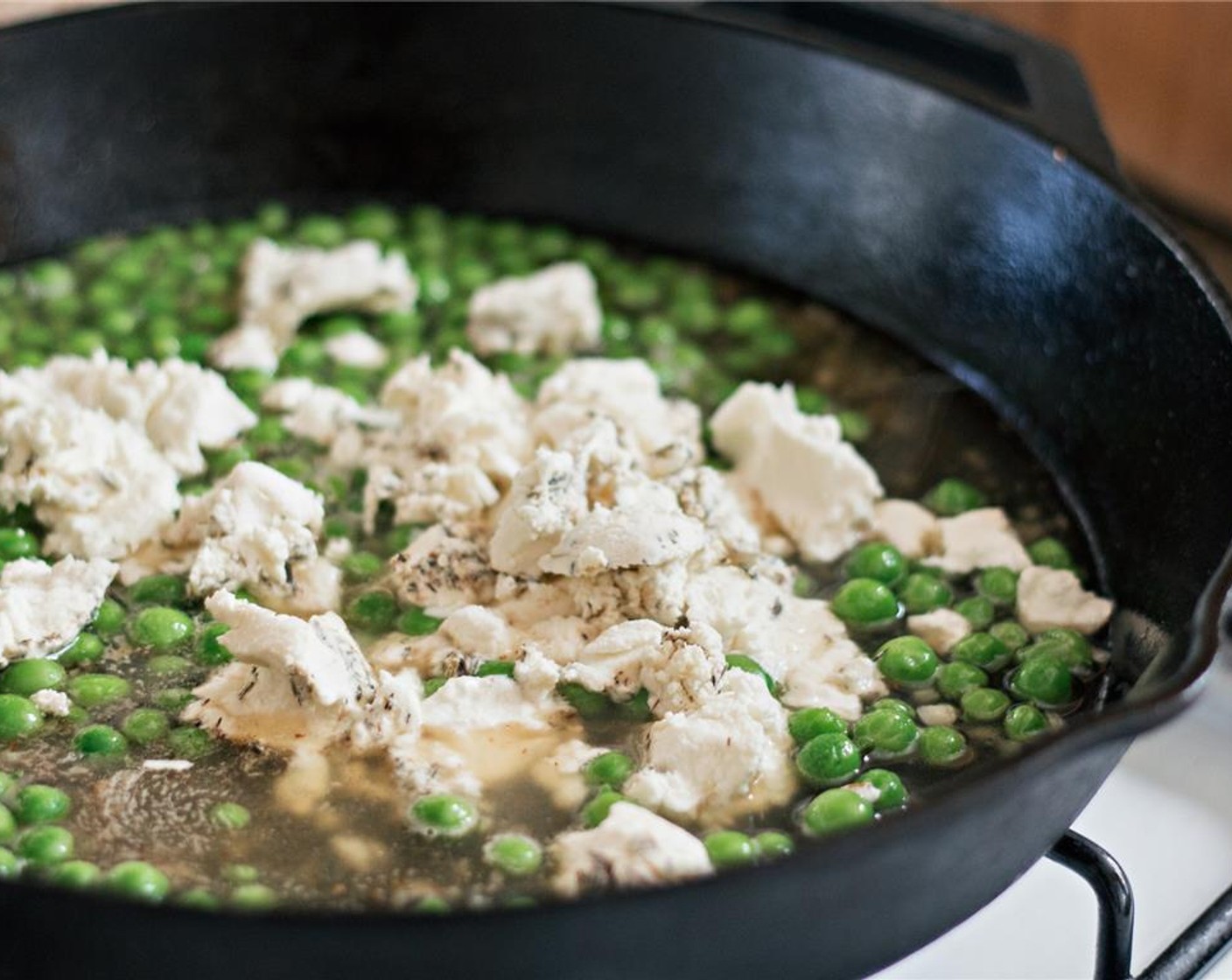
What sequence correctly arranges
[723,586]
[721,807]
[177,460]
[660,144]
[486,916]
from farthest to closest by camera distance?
[660,144] < [177,460] < [723,586] < [721,807] < [486,916]

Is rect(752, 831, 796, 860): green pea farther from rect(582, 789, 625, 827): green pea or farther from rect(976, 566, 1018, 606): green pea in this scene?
rect(976, 566, 1018, 606): green pea

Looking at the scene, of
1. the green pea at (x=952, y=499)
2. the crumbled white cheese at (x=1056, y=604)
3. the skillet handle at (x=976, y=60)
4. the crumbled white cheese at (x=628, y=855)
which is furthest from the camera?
the skillet handle at (x=976, y=60)

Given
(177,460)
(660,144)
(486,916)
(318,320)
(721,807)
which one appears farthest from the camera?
(660,144)

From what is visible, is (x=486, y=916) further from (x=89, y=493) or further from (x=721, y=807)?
(x=89, y=493)

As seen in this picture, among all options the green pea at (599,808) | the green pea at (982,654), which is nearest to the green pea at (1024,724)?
the green pea at (982,654)

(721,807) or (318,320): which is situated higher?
(318,320)

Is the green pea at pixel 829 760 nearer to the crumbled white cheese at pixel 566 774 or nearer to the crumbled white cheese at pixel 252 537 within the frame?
the crumbled white cheese at pixel 566 774

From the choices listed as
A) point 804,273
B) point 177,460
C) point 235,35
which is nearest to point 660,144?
point 804,273
